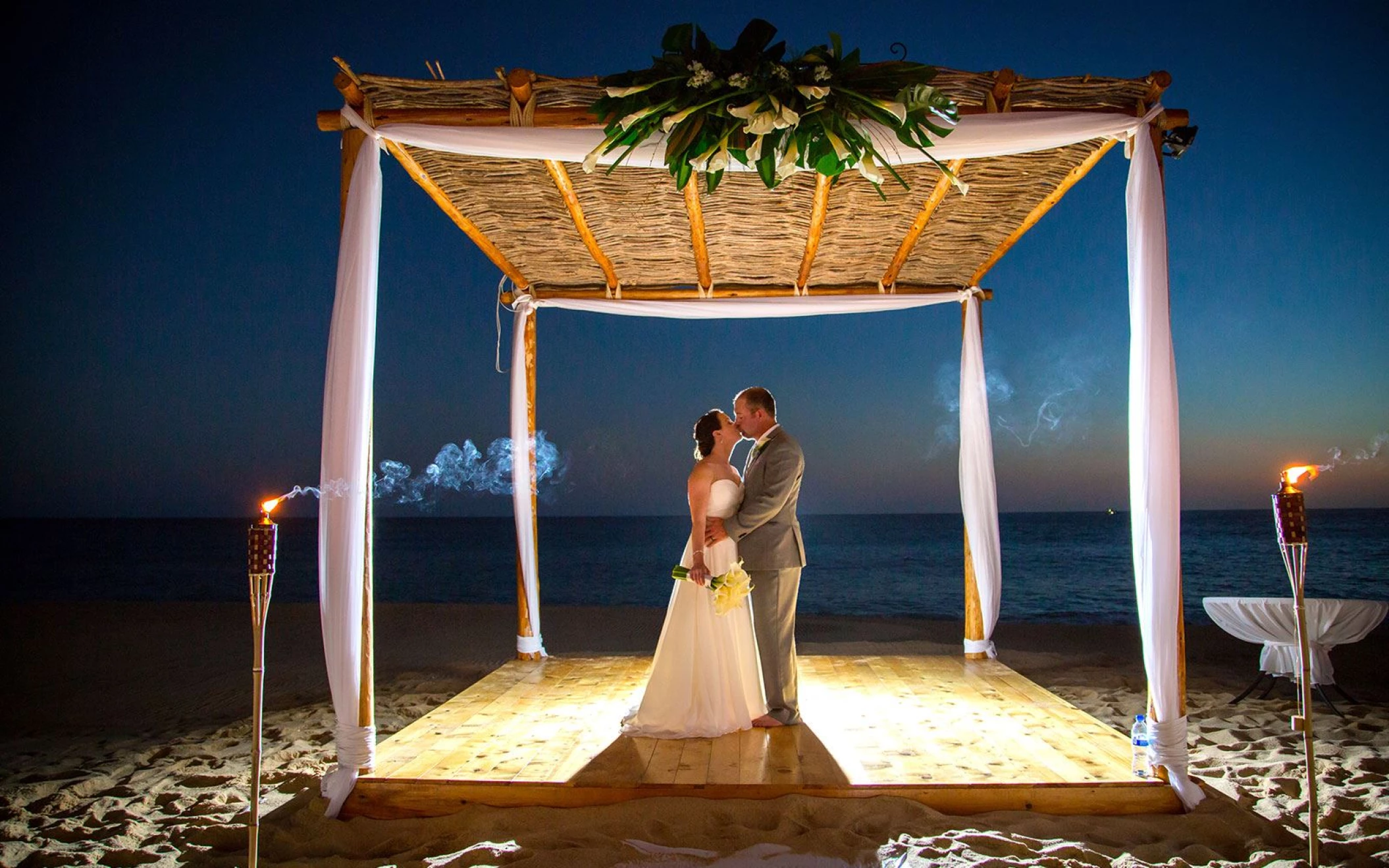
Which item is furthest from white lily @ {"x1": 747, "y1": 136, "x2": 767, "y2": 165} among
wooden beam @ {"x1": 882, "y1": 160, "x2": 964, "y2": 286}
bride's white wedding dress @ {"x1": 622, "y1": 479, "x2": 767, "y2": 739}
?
bride's white wedding dress @ {"x1": 622, "y1": 479, "x2": 767, "y2": 739}

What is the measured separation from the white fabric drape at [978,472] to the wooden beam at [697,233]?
176cm

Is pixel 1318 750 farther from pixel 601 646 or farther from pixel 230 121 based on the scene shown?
pixel 230 121

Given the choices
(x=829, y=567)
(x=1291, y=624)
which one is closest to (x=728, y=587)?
(x=1291, y=624)

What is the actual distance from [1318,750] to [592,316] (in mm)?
26652

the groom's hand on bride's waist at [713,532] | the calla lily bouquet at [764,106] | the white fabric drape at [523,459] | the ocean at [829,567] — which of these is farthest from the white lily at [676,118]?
the ocean at [829,567]

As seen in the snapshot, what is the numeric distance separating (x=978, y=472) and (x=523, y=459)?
10.0 feet

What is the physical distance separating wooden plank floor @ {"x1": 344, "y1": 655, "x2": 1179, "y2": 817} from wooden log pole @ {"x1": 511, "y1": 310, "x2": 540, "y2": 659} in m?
0.80

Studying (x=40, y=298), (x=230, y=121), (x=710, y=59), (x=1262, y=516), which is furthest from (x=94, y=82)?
(x=1262, y=516)

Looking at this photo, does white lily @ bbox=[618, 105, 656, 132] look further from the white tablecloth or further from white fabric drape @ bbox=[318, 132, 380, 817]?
the white tablecloth

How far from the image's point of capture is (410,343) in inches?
1099

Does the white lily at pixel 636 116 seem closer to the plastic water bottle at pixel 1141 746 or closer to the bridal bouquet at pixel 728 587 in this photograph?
the bridal bouquet at pixel 728 587

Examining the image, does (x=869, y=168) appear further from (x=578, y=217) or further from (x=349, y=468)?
(x=349, y=468)

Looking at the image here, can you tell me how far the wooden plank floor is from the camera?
3.18m

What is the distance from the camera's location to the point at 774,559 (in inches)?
165
